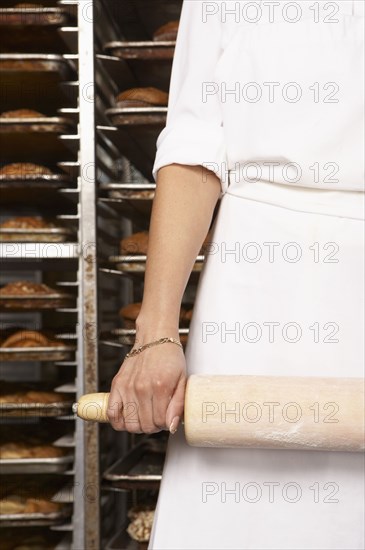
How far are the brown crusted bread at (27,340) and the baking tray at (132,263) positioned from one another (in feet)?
0.95

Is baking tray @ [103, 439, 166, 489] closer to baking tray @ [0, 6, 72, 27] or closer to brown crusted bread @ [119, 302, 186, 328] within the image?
brown crusted bread @ [119, 302, 186, 328]

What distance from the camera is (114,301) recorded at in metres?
2.50

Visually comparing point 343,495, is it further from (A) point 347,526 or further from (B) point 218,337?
(B) point 218,337

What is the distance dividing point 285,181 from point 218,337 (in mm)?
220

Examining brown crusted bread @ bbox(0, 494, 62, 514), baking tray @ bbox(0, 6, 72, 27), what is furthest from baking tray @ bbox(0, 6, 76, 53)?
brown crusted bread @ bbox(0, 494, 62, 514)

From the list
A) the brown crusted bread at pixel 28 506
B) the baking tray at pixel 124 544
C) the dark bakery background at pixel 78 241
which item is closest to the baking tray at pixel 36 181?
the dark bakery background at pixel 78 241

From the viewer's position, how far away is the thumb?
3.03 ft

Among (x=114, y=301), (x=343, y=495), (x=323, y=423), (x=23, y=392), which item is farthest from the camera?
(x=114, y=301)

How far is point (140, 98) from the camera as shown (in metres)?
2.25

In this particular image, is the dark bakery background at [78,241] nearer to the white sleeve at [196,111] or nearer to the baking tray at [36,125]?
the baking tray at [36,125]

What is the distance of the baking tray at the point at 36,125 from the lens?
6.88ft

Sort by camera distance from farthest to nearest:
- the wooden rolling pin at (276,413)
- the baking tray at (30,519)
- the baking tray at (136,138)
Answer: the baking tray at (136,138), the baking tray at (30,519), the wooden rolling pin at (276,413)

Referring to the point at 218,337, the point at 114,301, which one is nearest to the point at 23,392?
the point at 114,301

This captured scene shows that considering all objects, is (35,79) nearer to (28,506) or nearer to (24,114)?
(24,114)
